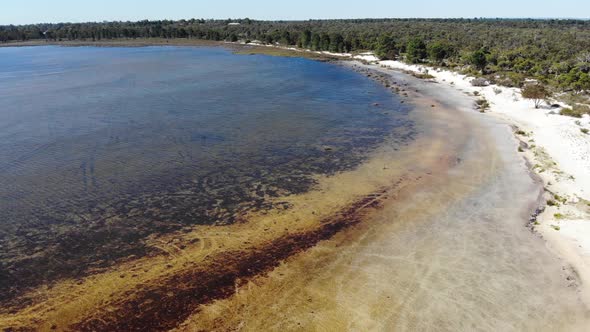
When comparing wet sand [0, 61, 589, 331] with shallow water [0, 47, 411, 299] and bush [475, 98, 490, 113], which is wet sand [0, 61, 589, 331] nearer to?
shallow water [0, 47, 411, 299]

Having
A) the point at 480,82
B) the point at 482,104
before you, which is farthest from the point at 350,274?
the point at 480,82

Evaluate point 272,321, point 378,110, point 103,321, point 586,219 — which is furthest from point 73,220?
point 378,110

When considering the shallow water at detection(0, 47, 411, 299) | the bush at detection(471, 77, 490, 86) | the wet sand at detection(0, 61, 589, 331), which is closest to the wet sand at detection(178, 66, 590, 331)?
the wet sand at detection(0, 61, 589, 331)

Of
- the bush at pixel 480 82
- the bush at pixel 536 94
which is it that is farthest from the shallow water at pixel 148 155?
the bush at pixel 536 94

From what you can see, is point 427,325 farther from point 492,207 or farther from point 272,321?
point 492,207

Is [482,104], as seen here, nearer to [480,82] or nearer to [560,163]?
[480,82]

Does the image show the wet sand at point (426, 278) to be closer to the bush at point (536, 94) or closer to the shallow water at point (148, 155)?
the shallow water at point (148, 155)
